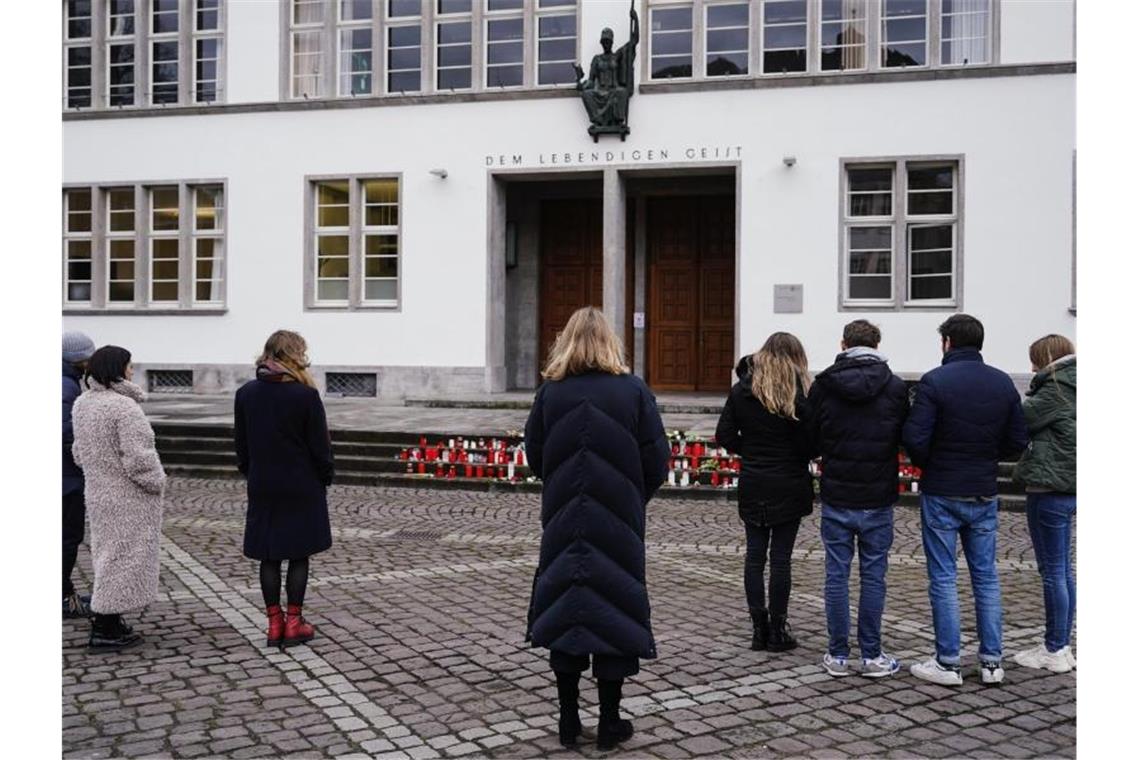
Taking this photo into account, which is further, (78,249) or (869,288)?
(78,249)

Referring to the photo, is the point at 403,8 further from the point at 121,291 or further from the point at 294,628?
the point at 294,628

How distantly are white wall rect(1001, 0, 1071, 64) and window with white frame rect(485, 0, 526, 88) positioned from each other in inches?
329

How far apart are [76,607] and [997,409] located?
19.1ft

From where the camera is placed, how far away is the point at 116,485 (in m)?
6.67

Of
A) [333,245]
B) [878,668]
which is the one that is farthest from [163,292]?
[878,668]

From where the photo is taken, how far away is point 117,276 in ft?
76.3

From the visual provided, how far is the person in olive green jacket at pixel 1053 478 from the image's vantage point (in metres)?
6.15

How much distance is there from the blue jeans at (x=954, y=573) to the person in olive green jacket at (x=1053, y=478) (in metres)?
0.35

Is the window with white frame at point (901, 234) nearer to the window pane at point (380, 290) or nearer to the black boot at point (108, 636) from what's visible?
the window pane at point (380, 290)

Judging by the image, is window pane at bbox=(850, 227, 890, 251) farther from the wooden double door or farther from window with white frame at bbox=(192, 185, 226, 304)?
window with white frame at bbox=(192, 185, 226, 304)

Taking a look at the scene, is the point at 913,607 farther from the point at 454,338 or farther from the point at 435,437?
the point at 454,338

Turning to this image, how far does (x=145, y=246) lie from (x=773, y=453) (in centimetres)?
1924

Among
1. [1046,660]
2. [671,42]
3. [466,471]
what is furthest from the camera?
[671,42]

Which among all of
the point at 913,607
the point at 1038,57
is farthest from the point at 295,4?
the point at 913,607
